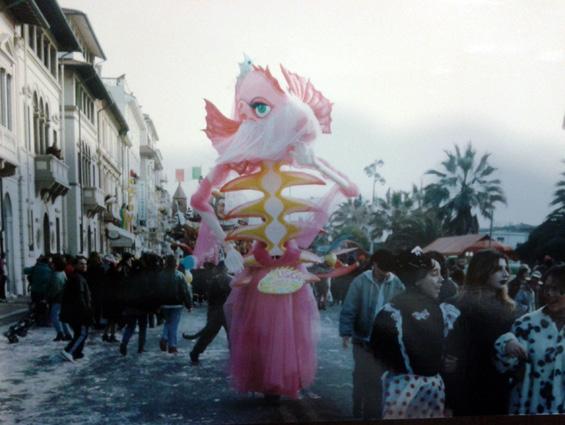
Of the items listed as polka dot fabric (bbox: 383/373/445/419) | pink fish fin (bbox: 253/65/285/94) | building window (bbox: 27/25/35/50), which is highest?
building window (bbox: 27/25/35/50)

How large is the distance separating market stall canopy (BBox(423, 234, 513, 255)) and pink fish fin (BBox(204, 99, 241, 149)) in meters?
1.09

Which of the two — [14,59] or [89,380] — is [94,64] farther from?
[89,380]

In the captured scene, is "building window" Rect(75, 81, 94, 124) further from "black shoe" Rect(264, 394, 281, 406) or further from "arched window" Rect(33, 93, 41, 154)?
"black shoe" Rect(264, 394, 281, 406)

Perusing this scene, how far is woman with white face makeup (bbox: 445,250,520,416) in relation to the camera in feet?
11.8

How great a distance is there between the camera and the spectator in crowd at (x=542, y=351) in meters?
3.63

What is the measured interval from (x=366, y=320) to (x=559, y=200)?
3.90 ft

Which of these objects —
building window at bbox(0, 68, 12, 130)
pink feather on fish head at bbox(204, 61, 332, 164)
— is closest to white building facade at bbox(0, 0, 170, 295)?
building window at bbox(0, 68, 12, 130)

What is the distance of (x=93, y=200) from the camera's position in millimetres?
3289

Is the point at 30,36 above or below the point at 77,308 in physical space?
above

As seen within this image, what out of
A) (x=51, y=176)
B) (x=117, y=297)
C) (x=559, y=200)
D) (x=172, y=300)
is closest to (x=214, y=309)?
(x=172, y=300)

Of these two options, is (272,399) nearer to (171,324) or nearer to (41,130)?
(171,324)

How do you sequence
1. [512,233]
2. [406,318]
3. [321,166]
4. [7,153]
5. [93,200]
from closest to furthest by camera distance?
1. [7,153]
2. [93,200]
3. [406,318]
4. [321,166]
5. [512,233]

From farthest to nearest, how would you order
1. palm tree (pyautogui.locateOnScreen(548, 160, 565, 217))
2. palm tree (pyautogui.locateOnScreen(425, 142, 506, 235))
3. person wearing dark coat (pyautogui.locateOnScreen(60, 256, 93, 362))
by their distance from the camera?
palm tree (pyautogui.locateOnScreen(548, 160, 565, 217))
palm tree (pyautogui.locateOnScreen(425, 142, 506, 235))
person wearing dark coat (pyautogui.locateOnScreen(60, 256, 93, 362))

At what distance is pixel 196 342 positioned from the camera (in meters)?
3.39
